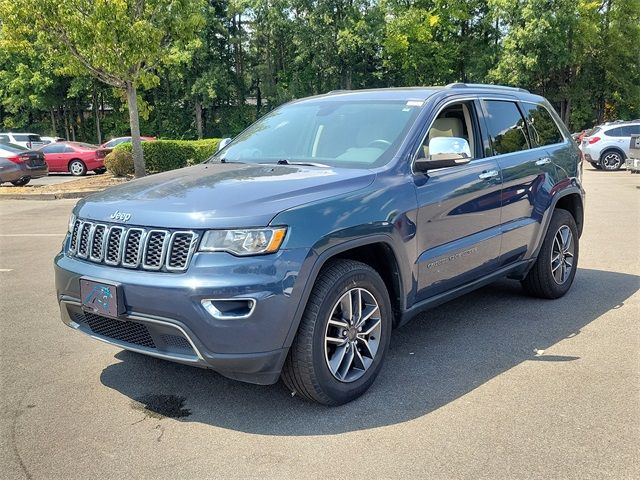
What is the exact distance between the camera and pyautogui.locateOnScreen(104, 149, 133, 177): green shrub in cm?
1872

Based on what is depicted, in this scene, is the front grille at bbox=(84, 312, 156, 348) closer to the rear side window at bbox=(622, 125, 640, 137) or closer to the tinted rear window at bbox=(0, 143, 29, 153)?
the tinted rear window at bbox=(0, 143, 29, 153)

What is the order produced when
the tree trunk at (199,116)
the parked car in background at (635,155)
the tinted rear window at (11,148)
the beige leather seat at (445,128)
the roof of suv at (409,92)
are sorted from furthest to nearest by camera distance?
the tree trunk at (199,116), the tinted rear window at (11,148), the parked car in background at (635,155), the roof of suv at (409,92), the beige leather seat at (445,128)

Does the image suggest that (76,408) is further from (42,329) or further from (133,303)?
(42,329)

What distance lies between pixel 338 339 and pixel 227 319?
0.76 m

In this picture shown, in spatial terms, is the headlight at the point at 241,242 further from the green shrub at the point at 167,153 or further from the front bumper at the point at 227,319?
the green shrub at the point at 167,153

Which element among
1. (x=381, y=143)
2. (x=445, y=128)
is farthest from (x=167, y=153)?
(x=381, y=143)

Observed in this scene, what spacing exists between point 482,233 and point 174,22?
49.2 ft

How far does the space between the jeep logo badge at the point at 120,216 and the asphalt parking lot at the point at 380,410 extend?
3.76 feet

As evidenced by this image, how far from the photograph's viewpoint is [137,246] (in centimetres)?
334

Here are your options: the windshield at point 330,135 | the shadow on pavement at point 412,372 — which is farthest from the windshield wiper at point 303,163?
the shadow on pavement at point 412,372

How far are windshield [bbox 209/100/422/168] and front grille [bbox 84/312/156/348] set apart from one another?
1595mm

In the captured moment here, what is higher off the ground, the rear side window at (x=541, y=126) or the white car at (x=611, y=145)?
the rear side window at (x=541, y=126)

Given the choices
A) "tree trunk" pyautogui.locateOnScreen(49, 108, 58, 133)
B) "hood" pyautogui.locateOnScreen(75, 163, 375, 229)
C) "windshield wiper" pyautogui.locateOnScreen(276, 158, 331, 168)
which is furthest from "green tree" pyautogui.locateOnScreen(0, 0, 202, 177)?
"tree trunk" pyautogui.locateOnScreen(49, 108, 58, 133)

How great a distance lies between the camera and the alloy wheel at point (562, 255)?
5.70 metres
